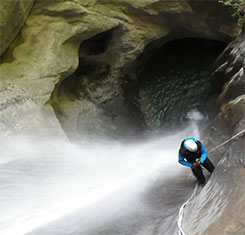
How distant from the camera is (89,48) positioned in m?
12.9

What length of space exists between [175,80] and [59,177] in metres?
8.66

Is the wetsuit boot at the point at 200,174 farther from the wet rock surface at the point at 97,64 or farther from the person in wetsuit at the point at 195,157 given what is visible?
the wet rock surface at the point at 97,64

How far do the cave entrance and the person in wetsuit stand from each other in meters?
6.45

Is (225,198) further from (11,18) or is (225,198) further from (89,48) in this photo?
(89,48)

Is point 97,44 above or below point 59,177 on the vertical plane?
above

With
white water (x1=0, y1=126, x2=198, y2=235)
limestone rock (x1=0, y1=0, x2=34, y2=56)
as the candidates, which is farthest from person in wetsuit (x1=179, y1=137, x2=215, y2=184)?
limestone rock (x1=0, y1=0, x2=34, y2=56)

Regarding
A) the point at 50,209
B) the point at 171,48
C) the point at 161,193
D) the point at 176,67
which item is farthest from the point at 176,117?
the point at 50,209

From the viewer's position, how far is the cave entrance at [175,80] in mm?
13969

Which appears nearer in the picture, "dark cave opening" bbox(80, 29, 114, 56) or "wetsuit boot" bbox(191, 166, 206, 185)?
"wetsuit boot" bbox(191, 166, 206, 185)

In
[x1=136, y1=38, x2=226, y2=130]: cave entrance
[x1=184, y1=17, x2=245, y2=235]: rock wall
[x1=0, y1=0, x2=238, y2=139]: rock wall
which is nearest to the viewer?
[x1=184, y1=17, x2=245, y2=235]: rock wall

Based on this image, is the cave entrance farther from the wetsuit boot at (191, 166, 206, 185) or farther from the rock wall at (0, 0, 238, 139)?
the wetsuit boot at (191, 166, 206, 185)

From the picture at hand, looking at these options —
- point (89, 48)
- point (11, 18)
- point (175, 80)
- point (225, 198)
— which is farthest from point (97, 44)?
point (225, 198)

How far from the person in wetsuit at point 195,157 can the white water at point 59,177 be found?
1.28 metres

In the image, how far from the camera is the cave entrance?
45.8ft
